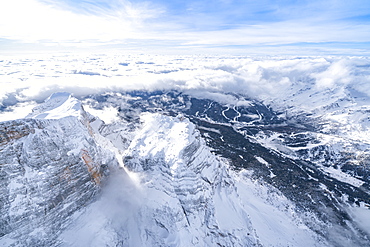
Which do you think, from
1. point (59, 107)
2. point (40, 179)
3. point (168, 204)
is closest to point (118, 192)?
point (168, 204)

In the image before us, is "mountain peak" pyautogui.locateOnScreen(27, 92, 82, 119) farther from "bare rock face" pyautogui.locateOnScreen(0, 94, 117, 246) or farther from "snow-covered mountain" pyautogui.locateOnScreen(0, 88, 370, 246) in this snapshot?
"bare rock face" pyautogui.locateOnScreen(0, 94, 117, 246)

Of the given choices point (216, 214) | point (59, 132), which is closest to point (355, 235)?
Result: point (216, 214)

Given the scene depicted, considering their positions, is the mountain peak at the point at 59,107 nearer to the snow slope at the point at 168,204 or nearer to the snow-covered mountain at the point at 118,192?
the snow-covered mountain at the point at 118,192

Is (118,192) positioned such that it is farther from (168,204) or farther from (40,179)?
(40,179)

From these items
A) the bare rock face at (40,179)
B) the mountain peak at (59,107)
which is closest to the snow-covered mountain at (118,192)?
the bare rock face at (40,179)

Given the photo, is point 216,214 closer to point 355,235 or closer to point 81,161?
point 81,161

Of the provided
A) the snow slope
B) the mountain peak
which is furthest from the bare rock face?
the mountain peak

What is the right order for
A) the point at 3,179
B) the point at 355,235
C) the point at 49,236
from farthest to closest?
the point at 355,235, the point at 49,236, the point at 3,179

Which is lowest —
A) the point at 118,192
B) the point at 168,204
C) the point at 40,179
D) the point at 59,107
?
the point at 168,204
